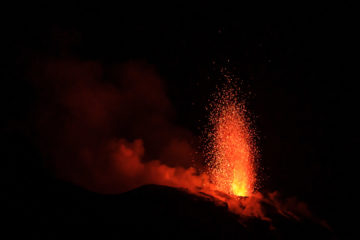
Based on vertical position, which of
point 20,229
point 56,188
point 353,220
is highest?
point 353,220

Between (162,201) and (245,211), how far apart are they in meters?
3.21

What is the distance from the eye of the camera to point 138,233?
8172 millimetres

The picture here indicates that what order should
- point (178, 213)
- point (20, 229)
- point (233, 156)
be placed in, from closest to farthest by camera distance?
point (20, 229) → point (178, 213) → point (233, 156)

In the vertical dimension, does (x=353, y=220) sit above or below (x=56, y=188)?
above

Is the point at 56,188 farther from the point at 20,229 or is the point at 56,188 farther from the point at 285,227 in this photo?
the point at 285,227

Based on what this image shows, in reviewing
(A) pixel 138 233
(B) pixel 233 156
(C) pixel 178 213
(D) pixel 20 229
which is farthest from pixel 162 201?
(B) pixel 233 156

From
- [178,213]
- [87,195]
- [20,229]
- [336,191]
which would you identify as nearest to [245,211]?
[178,213]

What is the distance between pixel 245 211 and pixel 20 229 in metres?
7.33

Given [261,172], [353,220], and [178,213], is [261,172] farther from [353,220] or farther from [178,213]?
[178,213]

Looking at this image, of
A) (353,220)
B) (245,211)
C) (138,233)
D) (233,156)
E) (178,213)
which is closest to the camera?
(138,233)

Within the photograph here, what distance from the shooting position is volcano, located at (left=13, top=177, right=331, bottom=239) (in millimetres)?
8141

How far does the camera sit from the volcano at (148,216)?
320 inches

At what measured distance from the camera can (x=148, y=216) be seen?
9.03 m

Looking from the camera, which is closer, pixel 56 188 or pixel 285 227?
pixel 56 188
